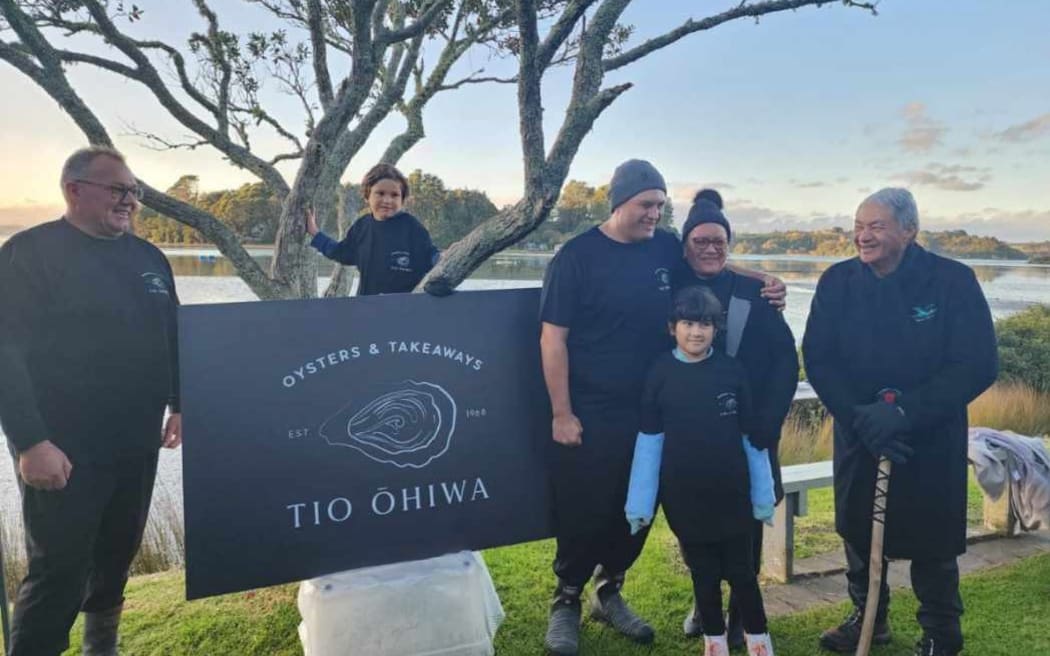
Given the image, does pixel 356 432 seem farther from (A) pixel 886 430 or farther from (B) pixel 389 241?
(A) pixel 886 430

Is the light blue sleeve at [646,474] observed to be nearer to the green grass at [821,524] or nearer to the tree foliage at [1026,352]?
the green grass at [821,524]

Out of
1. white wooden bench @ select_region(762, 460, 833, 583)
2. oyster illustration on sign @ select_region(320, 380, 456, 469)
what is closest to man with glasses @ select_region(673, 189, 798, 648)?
white wooden bench @ select_region(762, 460, 833, 583)

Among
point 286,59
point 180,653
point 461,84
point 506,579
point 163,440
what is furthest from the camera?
point 461,84

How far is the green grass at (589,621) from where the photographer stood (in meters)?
2.71

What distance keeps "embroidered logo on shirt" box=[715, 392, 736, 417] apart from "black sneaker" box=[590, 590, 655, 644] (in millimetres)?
1045

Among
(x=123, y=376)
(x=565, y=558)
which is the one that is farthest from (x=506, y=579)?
(x=123, y=376)

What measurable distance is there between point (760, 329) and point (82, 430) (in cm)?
233

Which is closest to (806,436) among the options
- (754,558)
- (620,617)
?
(754,558)

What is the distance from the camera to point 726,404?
7.65 ft

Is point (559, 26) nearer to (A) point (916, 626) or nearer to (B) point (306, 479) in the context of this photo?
(B) point (306, 479)

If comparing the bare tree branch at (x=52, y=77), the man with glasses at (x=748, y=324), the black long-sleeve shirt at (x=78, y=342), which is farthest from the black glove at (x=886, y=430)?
the bare tree branch at (x=52, y=77)

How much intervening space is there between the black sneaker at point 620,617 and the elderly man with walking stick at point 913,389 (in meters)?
0.81

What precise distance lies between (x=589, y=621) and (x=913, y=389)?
161 cm

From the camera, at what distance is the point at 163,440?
98.9 inches
